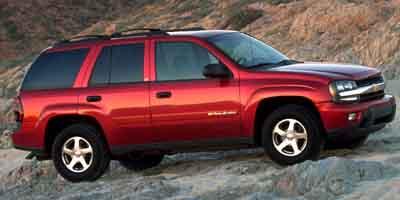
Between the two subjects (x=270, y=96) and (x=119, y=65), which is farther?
(x=119, y=65)

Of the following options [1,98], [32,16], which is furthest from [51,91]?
[32,16]

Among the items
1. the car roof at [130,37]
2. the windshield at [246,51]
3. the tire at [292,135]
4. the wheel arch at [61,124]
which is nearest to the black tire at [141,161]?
the wheel arch at [61,124]

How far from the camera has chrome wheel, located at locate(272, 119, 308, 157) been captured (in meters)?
10.0

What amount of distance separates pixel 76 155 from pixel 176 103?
1.50 metres

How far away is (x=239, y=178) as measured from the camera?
10.1 m

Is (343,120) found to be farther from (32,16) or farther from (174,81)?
(32,16)

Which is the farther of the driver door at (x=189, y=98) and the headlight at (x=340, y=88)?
the driver door at (x=189, y=98)

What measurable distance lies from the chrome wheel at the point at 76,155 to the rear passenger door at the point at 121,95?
0.39 m

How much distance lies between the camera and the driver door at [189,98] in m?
10.2

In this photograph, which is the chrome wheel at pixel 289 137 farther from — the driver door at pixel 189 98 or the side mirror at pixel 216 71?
the side mirror at pixel 216 71

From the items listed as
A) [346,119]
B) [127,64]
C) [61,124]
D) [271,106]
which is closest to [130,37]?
[127,64]

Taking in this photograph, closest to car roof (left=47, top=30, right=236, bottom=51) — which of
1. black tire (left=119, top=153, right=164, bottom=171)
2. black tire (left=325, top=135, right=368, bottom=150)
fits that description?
black tire (left=119, top=153, right=164, bottom=171)

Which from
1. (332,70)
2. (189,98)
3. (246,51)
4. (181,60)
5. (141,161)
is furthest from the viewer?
(141,161)

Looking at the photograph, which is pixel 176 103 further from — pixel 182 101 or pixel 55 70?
pixel 55 70
